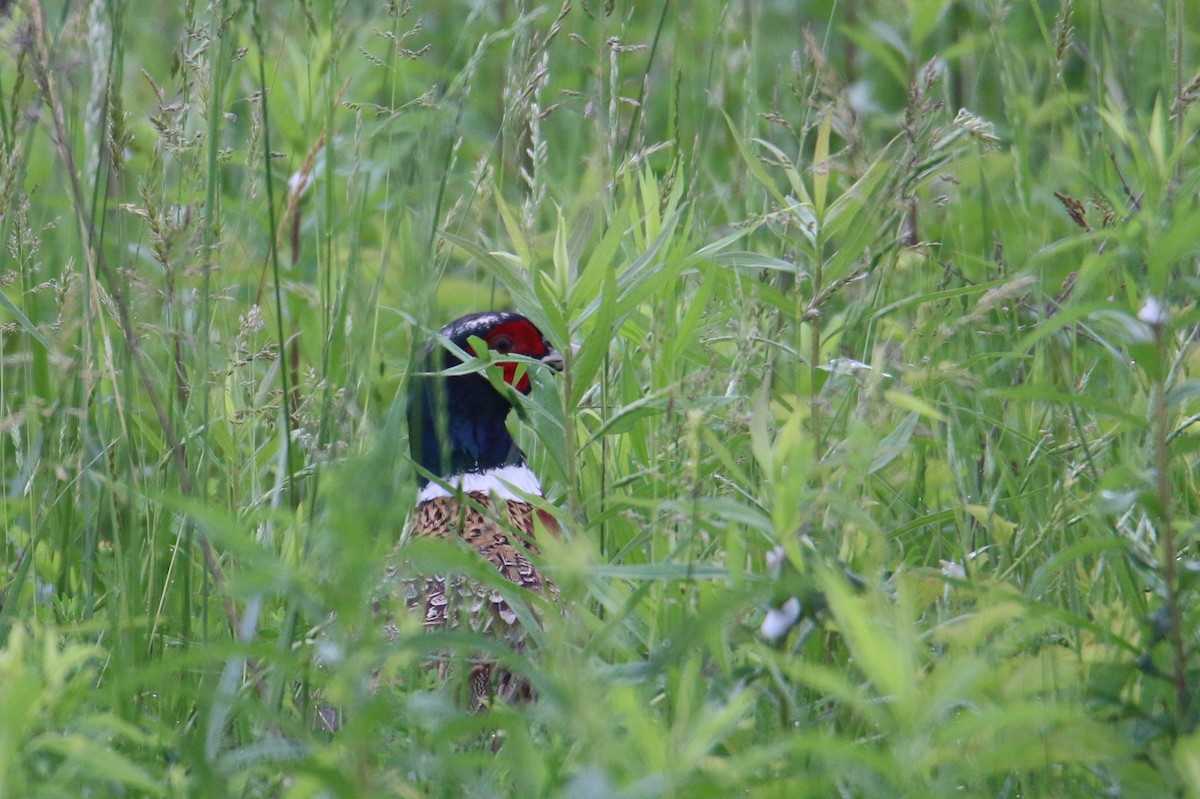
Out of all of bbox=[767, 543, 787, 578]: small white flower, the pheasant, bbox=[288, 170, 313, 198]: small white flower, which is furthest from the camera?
bbox=[288, 170, 313, 198]: small white flower

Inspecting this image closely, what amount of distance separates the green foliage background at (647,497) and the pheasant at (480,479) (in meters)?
0.12

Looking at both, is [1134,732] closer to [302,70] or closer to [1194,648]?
[1194,648]

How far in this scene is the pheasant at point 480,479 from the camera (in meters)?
2.34

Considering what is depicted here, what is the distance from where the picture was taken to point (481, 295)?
3873mm

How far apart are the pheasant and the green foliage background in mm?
125

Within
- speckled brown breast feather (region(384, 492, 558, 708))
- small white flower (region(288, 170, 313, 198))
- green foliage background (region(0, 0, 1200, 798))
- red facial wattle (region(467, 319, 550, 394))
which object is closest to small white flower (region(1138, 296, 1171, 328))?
green foliage background (region(0, 0, 1200, 798))

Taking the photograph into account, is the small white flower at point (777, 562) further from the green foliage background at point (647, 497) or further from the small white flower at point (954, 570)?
the small white flower at point (954, 570)

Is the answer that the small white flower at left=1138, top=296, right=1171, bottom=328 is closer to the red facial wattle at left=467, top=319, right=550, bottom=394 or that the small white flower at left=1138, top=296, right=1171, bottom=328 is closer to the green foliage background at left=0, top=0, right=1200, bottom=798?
the green foliage background at left=0, top=0, right=1200, bottom=798

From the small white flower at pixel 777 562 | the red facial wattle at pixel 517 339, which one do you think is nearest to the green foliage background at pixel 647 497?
the small white flower at pixel 777 562

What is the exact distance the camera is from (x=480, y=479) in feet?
11.0

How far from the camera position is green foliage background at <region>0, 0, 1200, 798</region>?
1.32m

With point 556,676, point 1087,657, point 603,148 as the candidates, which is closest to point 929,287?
point 603,148

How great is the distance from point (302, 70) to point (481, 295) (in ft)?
2.46

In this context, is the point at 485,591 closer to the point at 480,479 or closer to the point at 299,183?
the point at 480,479
